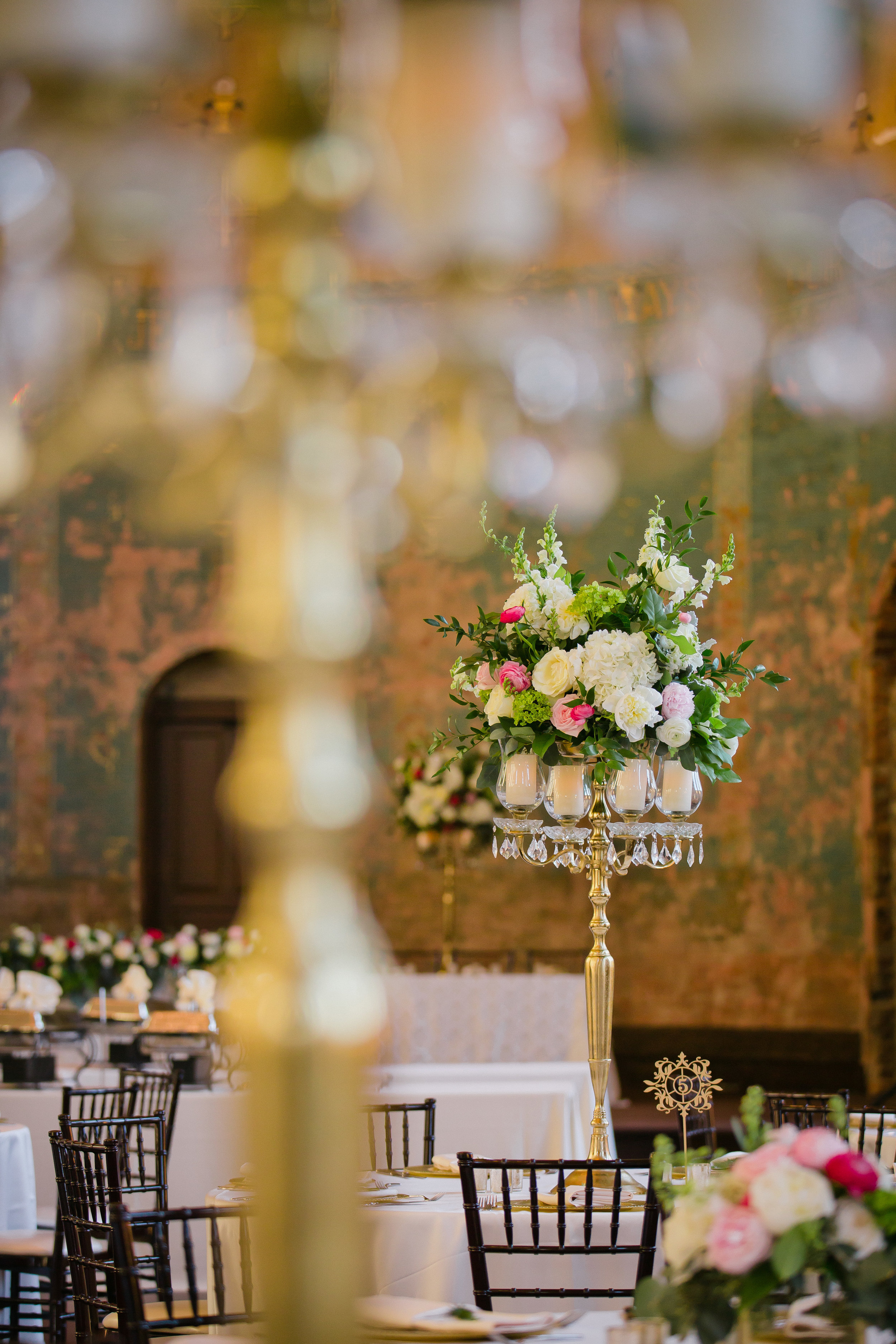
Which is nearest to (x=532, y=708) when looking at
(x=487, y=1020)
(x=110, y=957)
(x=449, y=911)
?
(x=110, y=957)

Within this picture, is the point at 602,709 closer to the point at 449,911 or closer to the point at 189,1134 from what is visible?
the point at 189,1134

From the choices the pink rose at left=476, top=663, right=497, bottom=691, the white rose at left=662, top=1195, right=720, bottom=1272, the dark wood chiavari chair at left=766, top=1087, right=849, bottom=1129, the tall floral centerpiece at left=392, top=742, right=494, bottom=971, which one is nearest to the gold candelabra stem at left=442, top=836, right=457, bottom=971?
the tall floral centerpiece at left=392, top=742, right=494, bottom=971

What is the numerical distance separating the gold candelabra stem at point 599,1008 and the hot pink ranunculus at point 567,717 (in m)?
0.21

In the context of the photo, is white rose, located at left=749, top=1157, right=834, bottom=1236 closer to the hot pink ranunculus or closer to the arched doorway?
the hot pink ranunculus

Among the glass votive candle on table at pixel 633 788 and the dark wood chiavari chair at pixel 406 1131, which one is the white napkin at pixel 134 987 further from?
the glass votive candle on table at pixel 633 788

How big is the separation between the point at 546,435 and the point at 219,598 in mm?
2836

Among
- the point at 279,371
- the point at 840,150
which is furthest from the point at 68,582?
the point at 279,371

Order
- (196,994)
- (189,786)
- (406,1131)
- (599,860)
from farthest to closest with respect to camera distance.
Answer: (189,786), (196,994), (406,1131), (599,860)

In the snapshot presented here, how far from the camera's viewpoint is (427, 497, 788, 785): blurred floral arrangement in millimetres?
3496

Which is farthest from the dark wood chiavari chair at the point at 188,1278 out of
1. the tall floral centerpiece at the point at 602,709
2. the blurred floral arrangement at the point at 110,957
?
the blurred floral arrangement at the point at 110,957

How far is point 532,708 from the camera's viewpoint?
3578mm

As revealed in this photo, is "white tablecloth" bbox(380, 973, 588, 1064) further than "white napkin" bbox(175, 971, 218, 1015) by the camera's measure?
Yes

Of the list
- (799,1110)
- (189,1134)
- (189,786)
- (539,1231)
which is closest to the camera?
(539,1231)

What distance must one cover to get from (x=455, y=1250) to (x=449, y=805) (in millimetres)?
6138
